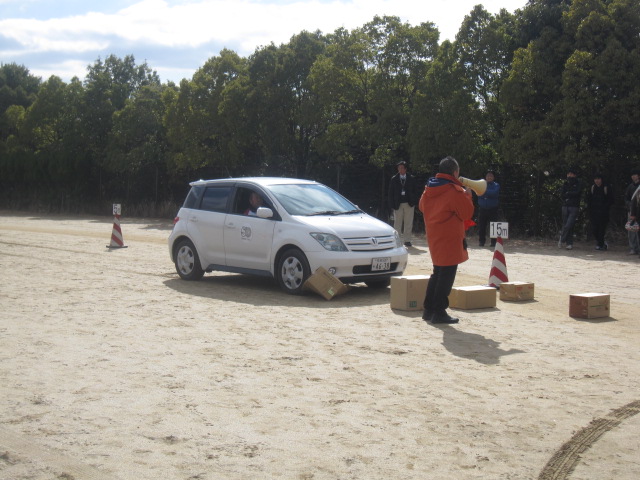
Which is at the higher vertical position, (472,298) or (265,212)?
(265,212)

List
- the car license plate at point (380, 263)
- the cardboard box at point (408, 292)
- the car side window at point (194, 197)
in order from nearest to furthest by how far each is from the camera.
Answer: the cardboard box at point (408, 292), the car license plate at point (380, 263), the car side window at point (194, 197)

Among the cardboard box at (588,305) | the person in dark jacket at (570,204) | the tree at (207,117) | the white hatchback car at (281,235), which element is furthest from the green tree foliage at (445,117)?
the cardboard box at (588,305)

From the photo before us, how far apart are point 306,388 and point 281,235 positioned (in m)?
6.15

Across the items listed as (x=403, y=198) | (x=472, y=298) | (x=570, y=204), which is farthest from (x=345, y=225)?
(x=570, y=204)

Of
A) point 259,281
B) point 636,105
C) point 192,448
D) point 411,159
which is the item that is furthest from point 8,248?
point 192,448

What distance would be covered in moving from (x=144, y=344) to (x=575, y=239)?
1734 cm

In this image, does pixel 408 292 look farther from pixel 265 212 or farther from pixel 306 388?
pixel 306 388

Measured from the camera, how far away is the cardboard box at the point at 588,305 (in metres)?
10.8

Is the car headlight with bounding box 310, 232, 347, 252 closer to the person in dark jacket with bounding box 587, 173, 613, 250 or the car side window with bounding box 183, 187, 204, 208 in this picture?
the car side window with bounding box 183, 187, 204, 208

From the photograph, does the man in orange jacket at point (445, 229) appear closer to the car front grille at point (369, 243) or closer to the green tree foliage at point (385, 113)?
the car front grille at point (369, 243)

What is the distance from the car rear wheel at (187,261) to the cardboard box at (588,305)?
20.9 feet

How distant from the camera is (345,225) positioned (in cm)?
1309

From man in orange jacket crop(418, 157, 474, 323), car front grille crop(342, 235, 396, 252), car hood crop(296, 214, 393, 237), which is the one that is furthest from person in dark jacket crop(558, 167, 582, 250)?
man in orange jacket crop(418, 157, 474, 323)

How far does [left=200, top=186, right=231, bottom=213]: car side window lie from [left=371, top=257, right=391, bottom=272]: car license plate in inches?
115
